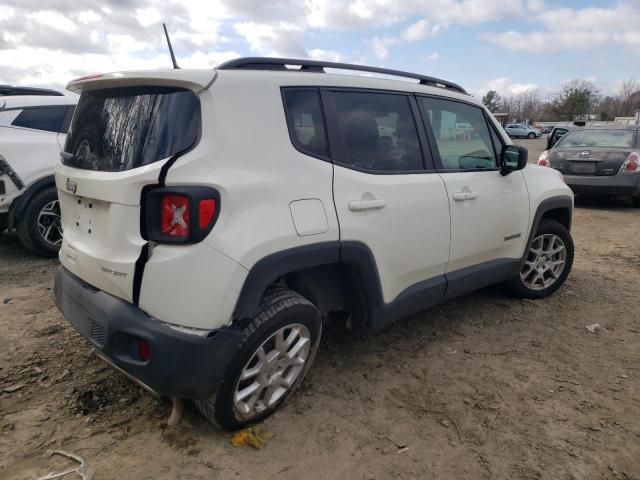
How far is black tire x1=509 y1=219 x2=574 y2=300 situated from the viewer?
4.23m

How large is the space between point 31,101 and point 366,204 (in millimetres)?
4707

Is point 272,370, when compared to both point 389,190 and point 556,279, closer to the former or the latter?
point 389,190

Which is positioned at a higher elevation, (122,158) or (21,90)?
(21,90)

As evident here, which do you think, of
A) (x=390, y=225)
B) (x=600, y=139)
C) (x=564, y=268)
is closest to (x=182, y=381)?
(x=390, y=225)

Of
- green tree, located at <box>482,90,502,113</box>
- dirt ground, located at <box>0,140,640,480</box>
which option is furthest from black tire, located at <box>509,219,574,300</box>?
green tree, located at <box>482,90,502,113</box>

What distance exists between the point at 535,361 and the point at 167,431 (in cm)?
241

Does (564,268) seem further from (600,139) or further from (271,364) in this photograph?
(600,139)

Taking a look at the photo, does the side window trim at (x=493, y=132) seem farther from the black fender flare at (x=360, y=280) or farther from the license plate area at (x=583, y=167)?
the license plate area at (x=583, y=167)

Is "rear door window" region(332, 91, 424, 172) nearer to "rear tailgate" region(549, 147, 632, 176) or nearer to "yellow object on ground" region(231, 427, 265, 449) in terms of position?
"yellow object on ground" region(231, 427, 265, 449)

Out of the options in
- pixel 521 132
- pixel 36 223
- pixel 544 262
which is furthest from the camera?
pixel 521 132

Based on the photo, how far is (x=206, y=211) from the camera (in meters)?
2.09

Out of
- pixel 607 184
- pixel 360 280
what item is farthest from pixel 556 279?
pixel 607 184

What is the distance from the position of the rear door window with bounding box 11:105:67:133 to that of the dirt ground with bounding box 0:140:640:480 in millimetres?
2272

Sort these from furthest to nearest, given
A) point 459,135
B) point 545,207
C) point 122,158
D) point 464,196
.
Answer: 1. point 545,207
2. point 459,135
3. point 464,196
4. point 122,158
